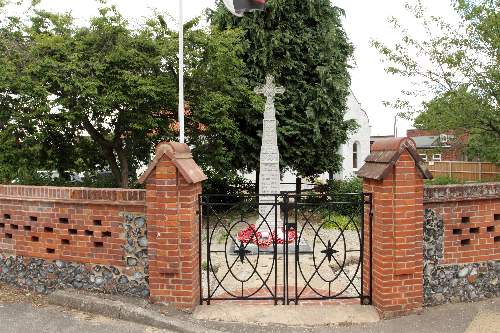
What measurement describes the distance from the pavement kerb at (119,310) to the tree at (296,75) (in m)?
10.1

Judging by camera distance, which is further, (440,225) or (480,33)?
(480,33)

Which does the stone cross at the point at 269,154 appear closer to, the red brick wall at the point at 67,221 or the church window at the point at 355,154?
the red brick wall at the point at 67,221

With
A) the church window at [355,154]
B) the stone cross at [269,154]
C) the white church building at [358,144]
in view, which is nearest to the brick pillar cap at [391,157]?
the stone cross at [269,154]

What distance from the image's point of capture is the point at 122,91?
37.8ft

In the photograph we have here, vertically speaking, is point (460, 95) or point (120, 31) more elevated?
point (120, 31)

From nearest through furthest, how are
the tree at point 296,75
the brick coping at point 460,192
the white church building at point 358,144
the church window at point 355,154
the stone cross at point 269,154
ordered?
1. the brick coping at point 460,192
2. the stone cross at point 269,154
3. the tree at point 296,75
4. the white church building at point 358,144
5. the church window at point 355,154

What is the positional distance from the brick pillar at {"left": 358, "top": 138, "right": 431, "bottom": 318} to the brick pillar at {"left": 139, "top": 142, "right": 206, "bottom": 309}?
2029mm

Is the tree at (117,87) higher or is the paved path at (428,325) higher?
the tree at (117,87)

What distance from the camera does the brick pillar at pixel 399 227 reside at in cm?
466

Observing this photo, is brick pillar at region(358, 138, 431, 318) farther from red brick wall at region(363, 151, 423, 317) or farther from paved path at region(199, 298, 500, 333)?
paved path at region(199, 298, 500, 333)

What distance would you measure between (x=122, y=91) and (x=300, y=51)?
692cm

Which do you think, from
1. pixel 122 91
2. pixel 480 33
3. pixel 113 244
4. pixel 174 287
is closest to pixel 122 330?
pixel 174 287

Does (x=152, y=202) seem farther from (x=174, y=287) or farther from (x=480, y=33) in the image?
(x=480, y=33)

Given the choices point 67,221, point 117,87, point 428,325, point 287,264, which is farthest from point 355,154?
point 67,221
